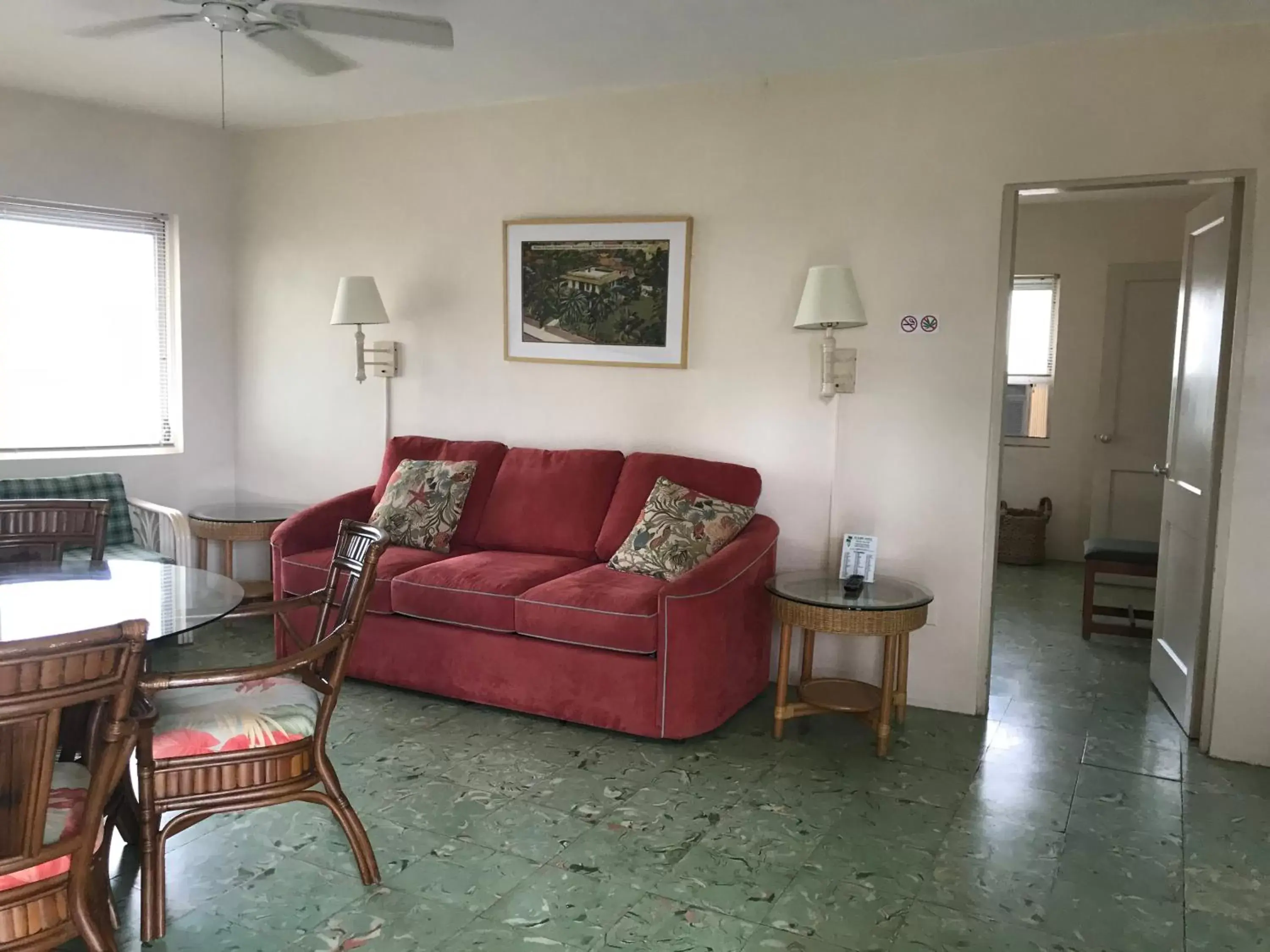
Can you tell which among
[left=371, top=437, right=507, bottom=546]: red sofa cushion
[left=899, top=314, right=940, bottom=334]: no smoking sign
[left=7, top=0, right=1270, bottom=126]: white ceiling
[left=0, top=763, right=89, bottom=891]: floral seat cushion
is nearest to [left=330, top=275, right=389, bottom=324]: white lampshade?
[left=371, top=437, right=507, bottom=546]: red sofa cushion

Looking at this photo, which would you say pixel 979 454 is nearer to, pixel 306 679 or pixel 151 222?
pixel 306 679

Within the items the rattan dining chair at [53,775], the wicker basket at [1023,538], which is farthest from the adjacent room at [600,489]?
the wicker basket at [1023,538]

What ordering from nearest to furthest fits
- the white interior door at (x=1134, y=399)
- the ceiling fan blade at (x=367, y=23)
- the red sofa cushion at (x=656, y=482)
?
the ceiling fan blade at (x=367, y=23) < the red sofa cushion at (x=656, y=482) < the white interior door at (x=1134, y=399)

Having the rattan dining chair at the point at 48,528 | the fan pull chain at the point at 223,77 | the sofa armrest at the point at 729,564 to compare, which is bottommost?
the sofa armrest at the point at 729,564

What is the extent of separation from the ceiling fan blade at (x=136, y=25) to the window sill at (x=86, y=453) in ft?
6.54

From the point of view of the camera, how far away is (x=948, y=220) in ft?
12.2

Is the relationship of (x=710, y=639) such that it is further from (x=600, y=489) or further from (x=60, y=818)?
(x=60, y=818)

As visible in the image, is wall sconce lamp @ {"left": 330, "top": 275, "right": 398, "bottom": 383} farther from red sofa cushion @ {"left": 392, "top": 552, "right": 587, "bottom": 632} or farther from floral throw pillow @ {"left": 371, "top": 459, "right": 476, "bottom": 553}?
red sofa cushion @ {"left": 392, "top": 552, "right": 587, "bottom": 632}

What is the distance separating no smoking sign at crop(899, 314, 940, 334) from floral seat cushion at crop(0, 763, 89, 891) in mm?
3056

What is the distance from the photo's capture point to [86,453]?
4.84 m

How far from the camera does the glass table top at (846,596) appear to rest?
3.33 m

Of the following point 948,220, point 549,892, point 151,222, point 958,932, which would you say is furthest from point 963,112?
point 151,222

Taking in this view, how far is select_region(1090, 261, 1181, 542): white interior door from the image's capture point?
6.30m

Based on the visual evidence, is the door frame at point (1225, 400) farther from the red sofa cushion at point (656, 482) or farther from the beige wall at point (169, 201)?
the beige wall at point (169, 201)
